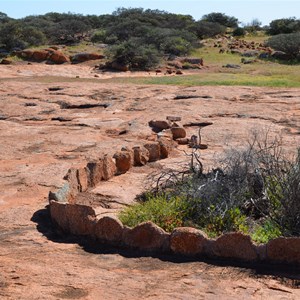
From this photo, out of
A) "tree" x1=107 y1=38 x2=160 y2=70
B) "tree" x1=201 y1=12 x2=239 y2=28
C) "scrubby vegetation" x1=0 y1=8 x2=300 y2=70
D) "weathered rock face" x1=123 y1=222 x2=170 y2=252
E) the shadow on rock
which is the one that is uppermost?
"tree" x1=201 y1=12 x2=239 y2=28

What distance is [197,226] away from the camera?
215 inches

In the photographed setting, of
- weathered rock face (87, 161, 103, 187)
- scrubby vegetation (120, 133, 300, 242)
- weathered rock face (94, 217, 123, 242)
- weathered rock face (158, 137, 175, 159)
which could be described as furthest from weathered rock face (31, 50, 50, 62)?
weathered rock face (94, 217, 123, 242)

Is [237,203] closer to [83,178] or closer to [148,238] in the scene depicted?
[148,238]

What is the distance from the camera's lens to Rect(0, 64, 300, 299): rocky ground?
161 inches

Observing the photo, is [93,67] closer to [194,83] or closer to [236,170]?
[194,83]

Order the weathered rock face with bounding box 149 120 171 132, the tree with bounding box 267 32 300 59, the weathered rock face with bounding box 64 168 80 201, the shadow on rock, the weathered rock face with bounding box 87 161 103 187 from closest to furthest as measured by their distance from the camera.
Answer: the shadow on rock
the weathered rock face with bounding box 64 168 80 201
the weathered rock face with bounding box 87 161 103 187
the weathered rock face with bounding box 149 120 171 132
the tree with bounding box 267 32 300 59

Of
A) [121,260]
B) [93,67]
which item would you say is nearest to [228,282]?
[121,260]

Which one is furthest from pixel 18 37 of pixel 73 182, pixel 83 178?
pixel 73 182

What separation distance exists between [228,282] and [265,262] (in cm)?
45

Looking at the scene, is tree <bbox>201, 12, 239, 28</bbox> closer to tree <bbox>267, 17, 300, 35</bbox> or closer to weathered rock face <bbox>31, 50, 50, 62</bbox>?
tree <bbox>267, 17, 300, 35</bbox>

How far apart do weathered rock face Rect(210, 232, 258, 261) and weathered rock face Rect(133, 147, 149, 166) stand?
144 inches

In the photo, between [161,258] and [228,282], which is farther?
[161,258]

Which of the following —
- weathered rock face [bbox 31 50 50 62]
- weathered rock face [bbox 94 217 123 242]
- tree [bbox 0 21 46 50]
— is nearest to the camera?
weathered rock face [bbox 94 217 123 242]

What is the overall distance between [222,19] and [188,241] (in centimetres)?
4620
